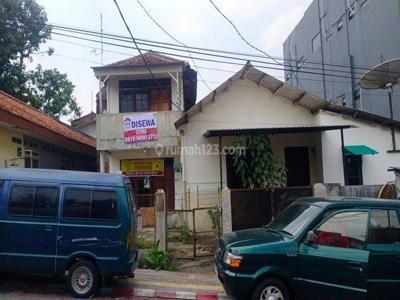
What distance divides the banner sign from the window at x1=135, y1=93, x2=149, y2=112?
1594mm

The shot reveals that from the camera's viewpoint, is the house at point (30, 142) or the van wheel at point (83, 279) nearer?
the van wheel at point (83, 279)

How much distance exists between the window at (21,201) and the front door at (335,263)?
15.2ft

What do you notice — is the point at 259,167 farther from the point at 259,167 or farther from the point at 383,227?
the point at 383,227

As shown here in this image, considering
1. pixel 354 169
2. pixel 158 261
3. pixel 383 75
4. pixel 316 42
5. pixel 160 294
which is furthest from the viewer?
pixel 316 42

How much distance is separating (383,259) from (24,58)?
2452 cm

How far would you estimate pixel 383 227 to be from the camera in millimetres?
6277

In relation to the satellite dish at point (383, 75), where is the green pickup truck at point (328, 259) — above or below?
below

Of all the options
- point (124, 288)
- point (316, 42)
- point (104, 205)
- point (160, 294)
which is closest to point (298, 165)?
point (160, 294)

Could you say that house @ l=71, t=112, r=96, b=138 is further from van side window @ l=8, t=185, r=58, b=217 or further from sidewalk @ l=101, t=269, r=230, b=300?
van side window @ l=8, t=185, r=58, b=217

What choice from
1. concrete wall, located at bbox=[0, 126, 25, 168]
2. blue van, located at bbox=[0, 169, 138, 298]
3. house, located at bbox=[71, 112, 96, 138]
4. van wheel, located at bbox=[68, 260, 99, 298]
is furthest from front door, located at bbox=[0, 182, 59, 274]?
house, located at bbox=[71, 112, 96, 138]

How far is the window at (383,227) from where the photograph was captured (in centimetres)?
621

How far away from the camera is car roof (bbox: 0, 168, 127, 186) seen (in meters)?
7.33

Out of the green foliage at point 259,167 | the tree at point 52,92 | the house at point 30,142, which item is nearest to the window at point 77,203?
the house at point 30,142

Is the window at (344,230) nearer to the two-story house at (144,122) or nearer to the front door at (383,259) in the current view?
the front door at (383,259)
